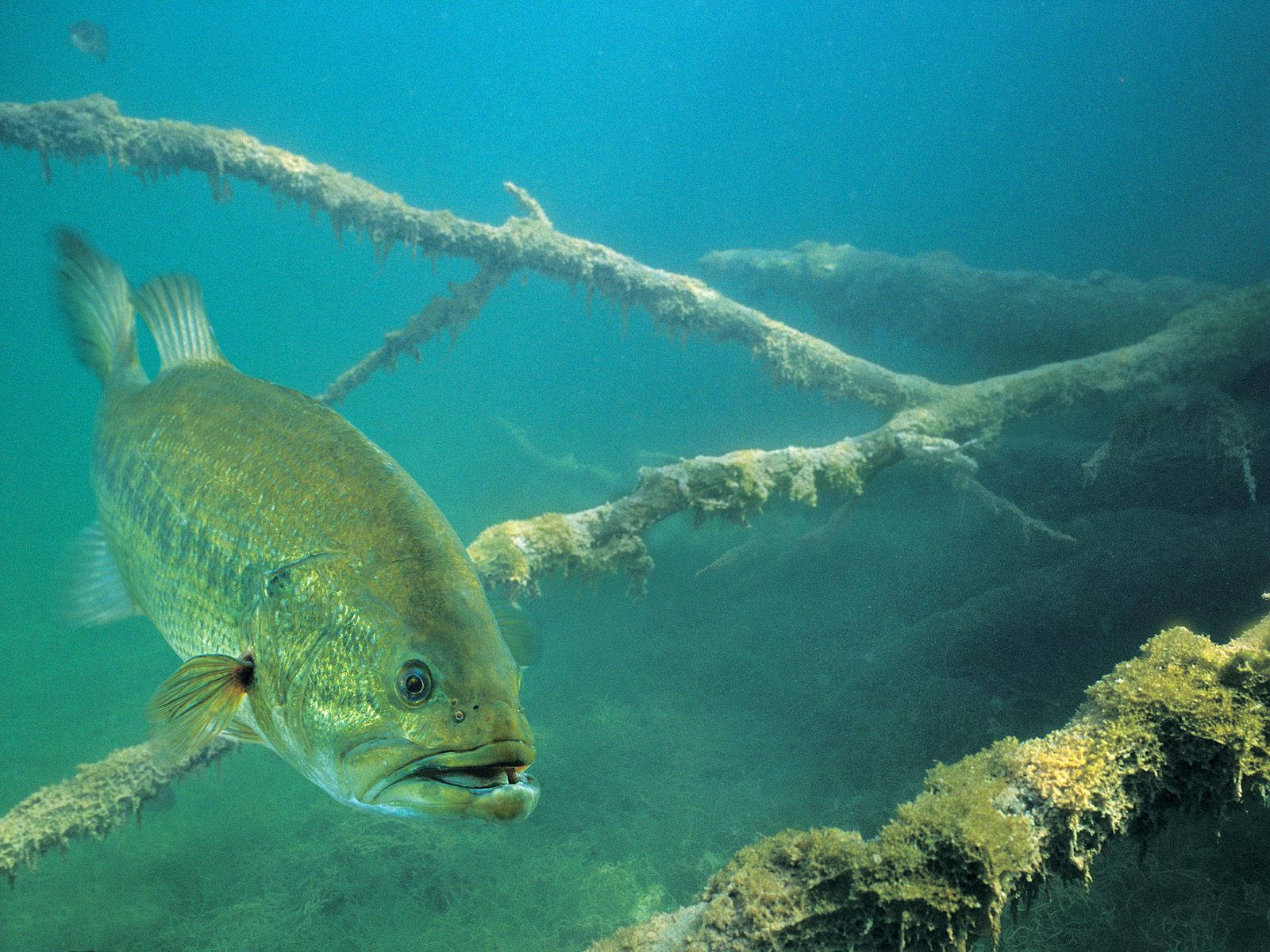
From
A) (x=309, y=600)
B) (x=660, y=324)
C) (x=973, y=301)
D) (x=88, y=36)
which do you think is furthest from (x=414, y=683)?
(x=88, y=36)

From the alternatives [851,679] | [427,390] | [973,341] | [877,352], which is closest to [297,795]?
[851,679]

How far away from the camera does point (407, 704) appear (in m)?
1.09

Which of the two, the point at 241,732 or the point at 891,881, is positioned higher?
the point at 241,732

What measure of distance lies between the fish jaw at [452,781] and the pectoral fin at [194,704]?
1.46 feet

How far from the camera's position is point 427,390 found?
190 ft

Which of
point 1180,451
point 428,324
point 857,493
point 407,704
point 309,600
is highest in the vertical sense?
point 428,324

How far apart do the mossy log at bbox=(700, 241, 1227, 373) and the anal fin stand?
1180cm

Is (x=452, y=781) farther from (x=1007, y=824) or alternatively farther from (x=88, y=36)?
(x=88, y=36)

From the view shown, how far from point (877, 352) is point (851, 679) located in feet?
39.1

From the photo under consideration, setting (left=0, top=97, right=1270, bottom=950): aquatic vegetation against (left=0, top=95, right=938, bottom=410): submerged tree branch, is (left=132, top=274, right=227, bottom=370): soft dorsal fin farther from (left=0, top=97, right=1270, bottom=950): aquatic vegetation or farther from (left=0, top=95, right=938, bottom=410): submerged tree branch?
(left=0, top=95, right=938, bottom=410): submerged tree branch

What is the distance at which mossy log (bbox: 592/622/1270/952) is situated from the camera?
1549 millimetres

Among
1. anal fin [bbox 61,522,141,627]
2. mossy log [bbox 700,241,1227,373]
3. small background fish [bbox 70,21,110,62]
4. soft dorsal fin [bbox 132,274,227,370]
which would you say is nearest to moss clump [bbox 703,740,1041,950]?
anal fin [bbox 61,522,141,627]

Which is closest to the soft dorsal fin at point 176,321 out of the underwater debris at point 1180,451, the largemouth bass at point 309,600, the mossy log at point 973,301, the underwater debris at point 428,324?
the largemouth bass at point 309,600

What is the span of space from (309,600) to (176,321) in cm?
154
